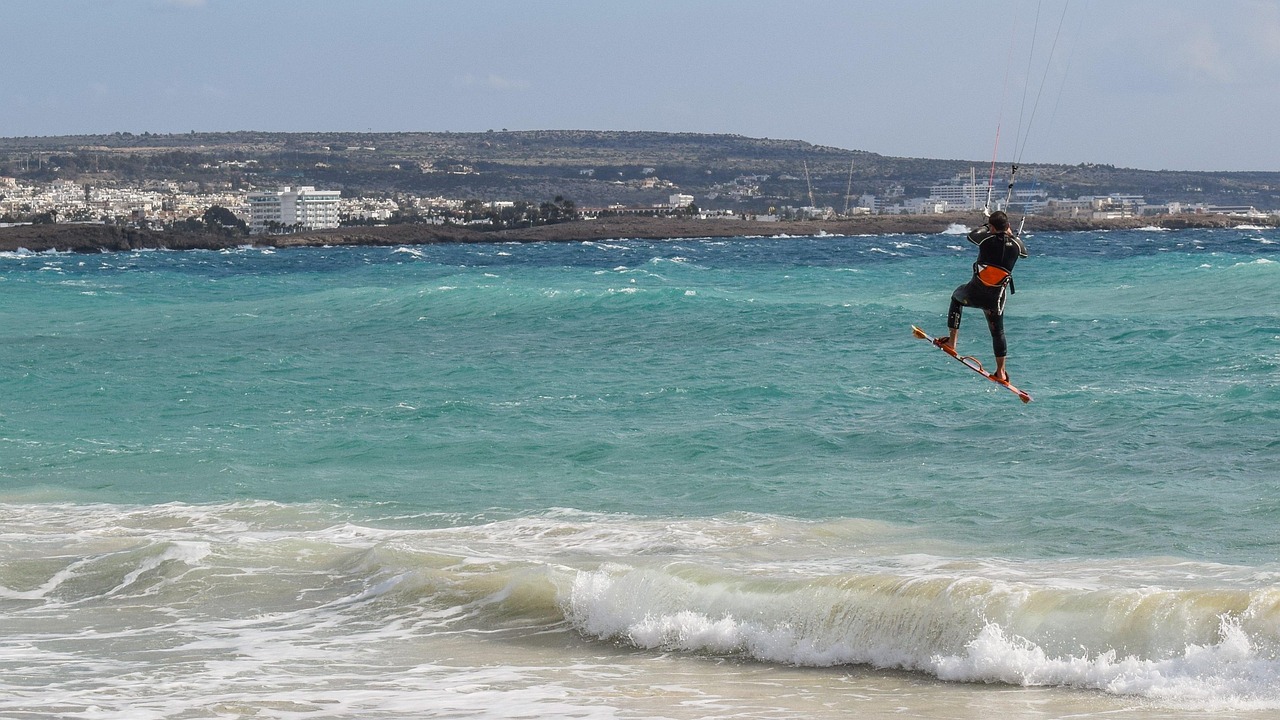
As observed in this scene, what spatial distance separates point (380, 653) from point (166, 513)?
6360 mm

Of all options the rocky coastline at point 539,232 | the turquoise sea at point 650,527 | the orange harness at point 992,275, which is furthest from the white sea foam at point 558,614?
the rocky coastline at point 539,232

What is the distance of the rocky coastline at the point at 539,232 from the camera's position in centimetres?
12438

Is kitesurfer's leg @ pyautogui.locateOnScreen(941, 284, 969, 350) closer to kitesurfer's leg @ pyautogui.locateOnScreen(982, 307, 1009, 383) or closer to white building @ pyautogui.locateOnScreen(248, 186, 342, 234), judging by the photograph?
kitesurfer's leg @ pyautogui.locateOnScreen(982, 307, 1009, 383)

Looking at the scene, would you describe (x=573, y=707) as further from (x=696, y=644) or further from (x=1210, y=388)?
(x=1210, y=388)

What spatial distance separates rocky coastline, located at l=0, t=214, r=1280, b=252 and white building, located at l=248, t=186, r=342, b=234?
988 inches

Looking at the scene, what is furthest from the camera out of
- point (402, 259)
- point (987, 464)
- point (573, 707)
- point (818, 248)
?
point (818, 248)

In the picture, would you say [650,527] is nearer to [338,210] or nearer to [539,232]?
[539,232]

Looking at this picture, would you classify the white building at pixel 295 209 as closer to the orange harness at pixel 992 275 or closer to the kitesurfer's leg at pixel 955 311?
the kitesurfer's leg at pixel 955 311

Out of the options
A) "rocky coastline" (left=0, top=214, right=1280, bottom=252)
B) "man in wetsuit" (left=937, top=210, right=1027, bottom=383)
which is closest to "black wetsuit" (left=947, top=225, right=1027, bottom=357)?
"man in wetsuit" (left=937, top=210, right=1027, bottom=383)

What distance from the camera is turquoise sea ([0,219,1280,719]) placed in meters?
10.2

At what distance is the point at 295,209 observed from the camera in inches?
6757

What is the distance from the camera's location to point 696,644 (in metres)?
11.5

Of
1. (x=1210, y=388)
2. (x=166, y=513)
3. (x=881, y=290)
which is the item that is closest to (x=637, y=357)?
(x=1210, y=388)

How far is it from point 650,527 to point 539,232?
126746 millimetres
